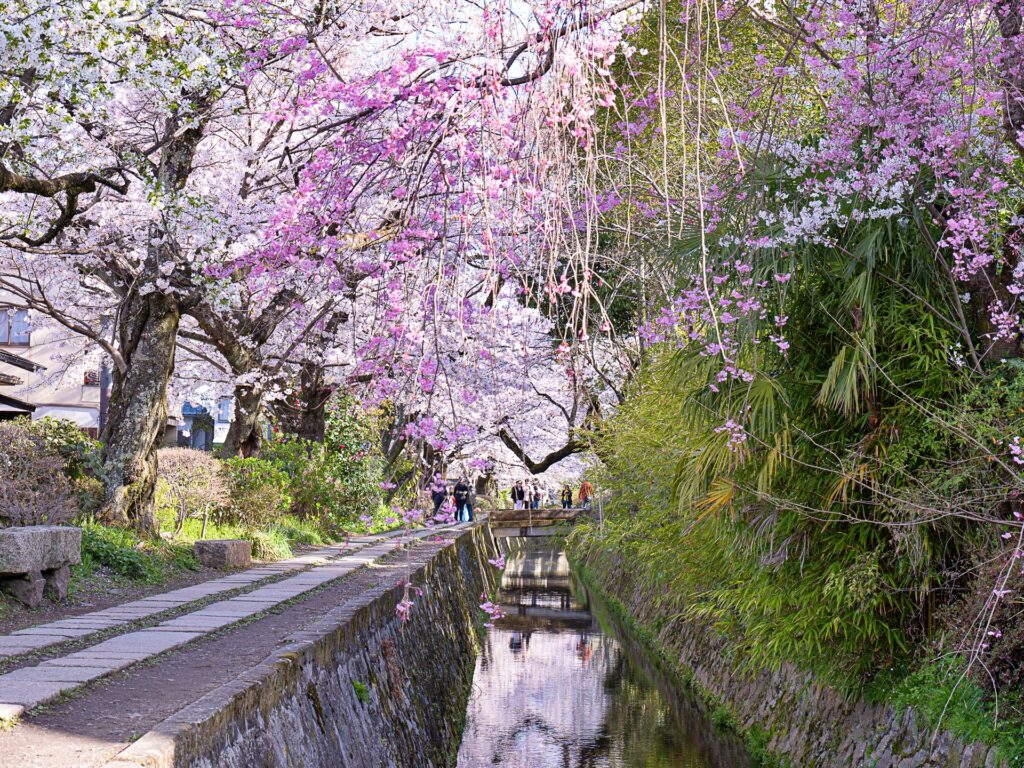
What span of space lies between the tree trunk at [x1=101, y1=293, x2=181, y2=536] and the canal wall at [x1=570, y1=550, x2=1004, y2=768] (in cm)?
627

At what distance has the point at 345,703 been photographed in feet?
21.6

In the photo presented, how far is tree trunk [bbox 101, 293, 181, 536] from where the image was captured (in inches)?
429

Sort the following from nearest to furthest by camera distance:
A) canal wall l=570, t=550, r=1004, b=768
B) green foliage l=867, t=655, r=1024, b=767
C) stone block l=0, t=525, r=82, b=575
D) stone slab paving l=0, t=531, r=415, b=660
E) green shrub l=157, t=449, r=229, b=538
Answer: green foliage l=867, t=655, r=1024, b=767
stone slab paving l=0, t=531, r=415, b=660
canal wall l=570, t=550, r=1004, b=768
stone block l=0, t=525, r=82, b=575
green shrub l=157, t=449, r=229, b=538

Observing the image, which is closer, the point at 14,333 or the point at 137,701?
the point at 137,701

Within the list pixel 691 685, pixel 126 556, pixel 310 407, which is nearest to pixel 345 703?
pixel 126 556

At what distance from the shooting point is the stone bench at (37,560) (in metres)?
7.26

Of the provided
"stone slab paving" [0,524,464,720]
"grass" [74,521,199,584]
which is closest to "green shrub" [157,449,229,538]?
"grass" [74,521,199,584]

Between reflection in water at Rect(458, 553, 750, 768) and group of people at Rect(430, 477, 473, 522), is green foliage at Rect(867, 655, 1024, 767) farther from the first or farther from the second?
group of people at Rect(430, 477, 473, 522)

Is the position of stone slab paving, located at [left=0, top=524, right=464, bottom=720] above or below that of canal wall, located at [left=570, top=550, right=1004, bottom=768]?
above

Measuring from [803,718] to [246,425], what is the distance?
1034 cm

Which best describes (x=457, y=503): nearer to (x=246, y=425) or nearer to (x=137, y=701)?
(x=246, y=425)

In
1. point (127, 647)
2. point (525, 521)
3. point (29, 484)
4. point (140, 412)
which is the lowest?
point (525, 521)

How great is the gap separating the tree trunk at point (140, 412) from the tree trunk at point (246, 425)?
4510 mm

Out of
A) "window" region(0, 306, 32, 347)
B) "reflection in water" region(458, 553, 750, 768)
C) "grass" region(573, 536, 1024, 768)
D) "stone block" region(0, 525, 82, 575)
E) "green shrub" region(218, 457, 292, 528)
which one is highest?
"window" region(0, 306, 32, 347)
